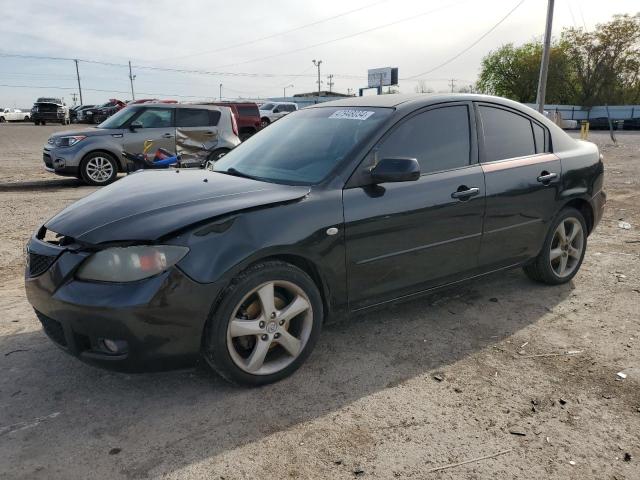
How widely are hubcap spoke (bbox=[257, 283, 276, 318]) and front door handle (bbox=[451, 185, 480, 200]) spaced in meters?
1.51

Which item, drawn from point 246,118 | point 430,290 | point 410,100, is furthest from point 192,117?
point 430,290

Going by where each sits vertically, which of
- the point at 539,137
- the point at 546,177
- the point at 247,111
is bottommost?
the point at 546,177

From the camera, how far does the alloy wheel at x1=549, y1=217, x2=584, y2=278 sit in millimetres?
4578

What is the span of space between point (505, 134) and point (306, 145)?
64.6 inches

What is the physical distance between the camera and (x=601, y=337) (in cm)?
371

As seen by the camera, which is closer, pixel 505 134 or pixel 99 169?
pixel 505 134

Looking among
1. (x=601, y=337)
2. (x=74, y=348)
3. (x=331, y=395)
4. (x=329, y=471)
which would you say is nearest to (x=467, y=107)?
(x=601, y=337)

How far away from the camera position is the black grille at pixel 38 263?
9.18ft

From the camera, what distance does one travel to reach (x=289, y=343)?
119 inches

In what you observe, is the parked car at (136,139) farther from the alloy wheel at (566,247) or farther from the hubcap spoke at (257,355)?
the hubcap spoke at (257,355)

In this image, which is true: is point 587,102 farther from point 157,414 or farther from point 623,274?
point 157,414

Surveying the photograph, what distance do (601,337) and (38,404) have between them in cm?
361

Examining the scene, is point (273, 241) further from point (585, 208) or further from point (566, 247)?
A: point (585, 208)

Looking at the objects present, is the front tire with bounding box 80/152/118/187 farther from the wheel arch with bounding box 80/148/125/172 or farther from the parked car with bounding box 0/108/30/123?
the parked car with bounding box 0/108/30/123
